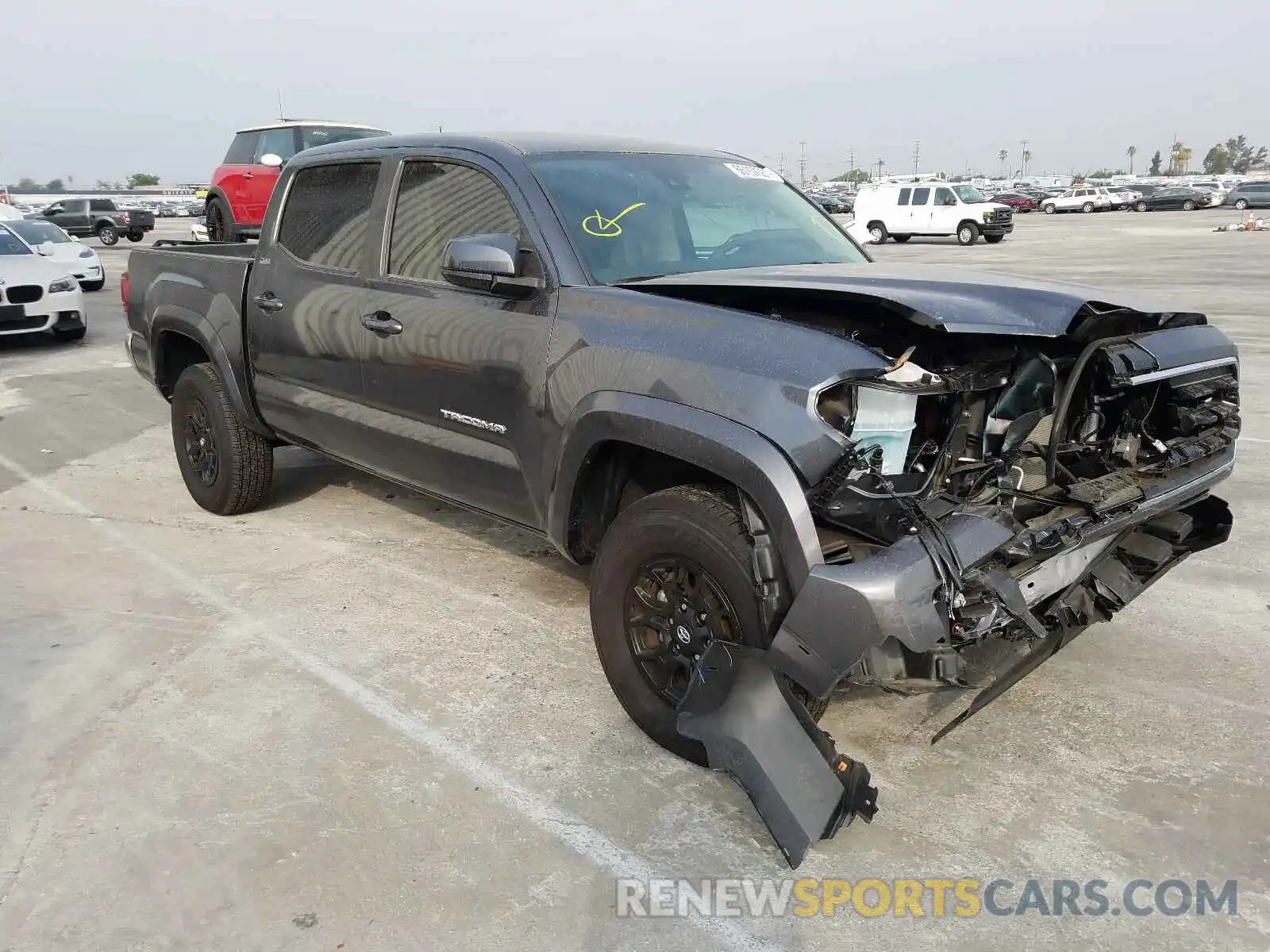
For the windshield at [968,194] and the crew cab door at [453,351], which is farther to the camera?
the windshield at [968,194]

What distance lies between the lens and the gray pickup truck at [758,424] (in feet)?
8.64

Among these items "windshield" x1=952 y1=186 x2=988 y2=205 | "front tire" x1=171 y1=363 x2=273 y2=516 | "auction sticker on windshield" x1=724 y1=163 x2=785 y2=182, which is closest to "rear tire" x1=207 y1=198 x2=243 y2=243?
"front tire" x1=171 y1=363 x2=273 y2=516

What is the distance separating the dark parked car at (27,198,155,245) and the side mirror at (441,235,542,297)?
3267 centimetres

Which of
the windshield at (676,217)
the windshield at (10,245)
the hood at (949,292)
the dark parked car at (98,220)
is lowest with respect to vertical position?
the dark parked car at (98,220)

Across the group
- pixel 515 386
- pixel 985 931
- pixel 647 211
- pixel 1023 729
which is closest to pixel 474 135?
pixel 647 211

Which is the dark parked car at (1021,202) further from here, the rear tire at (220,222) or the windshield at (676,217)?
the windshield at (676,217)

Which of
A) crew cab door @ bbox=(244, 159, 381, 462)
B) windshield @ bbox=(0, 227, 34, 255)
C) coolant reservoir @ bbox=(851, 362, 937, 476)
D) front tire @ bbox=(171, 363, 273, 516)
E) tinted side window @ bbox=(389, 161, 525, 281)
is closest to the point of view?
coolant reservoir @ bbox=(851, 362, 937, 476)

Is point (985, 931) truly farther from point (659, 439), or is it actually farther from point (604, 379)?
point (604, 379)

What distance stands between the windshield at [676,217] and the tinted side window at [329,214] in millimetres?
1015

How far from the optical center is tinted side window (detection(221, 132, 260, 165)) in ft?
46.3

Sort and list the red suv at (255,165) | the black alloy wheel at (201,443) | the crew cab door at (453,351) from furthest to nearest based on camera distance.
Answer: the red suv at (255,165) < the black alloy wheel at (201,443) < the crew cab door at (453,351)

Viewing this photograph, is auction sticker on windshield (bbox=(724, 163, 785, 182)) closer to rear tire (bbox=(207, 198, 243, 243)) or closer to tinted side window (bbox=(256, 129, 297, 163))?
tinted side window (bbox=(256, 129, 297, 163))

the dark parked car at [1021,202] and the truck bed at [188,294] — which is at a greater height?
the truck bed at [188,294]

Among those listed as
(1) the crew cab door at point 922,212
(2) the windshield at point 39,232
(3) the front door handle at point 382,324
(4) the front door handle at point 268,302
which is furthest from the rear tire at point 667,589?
→ (1) the crew cab door at point 922,212
